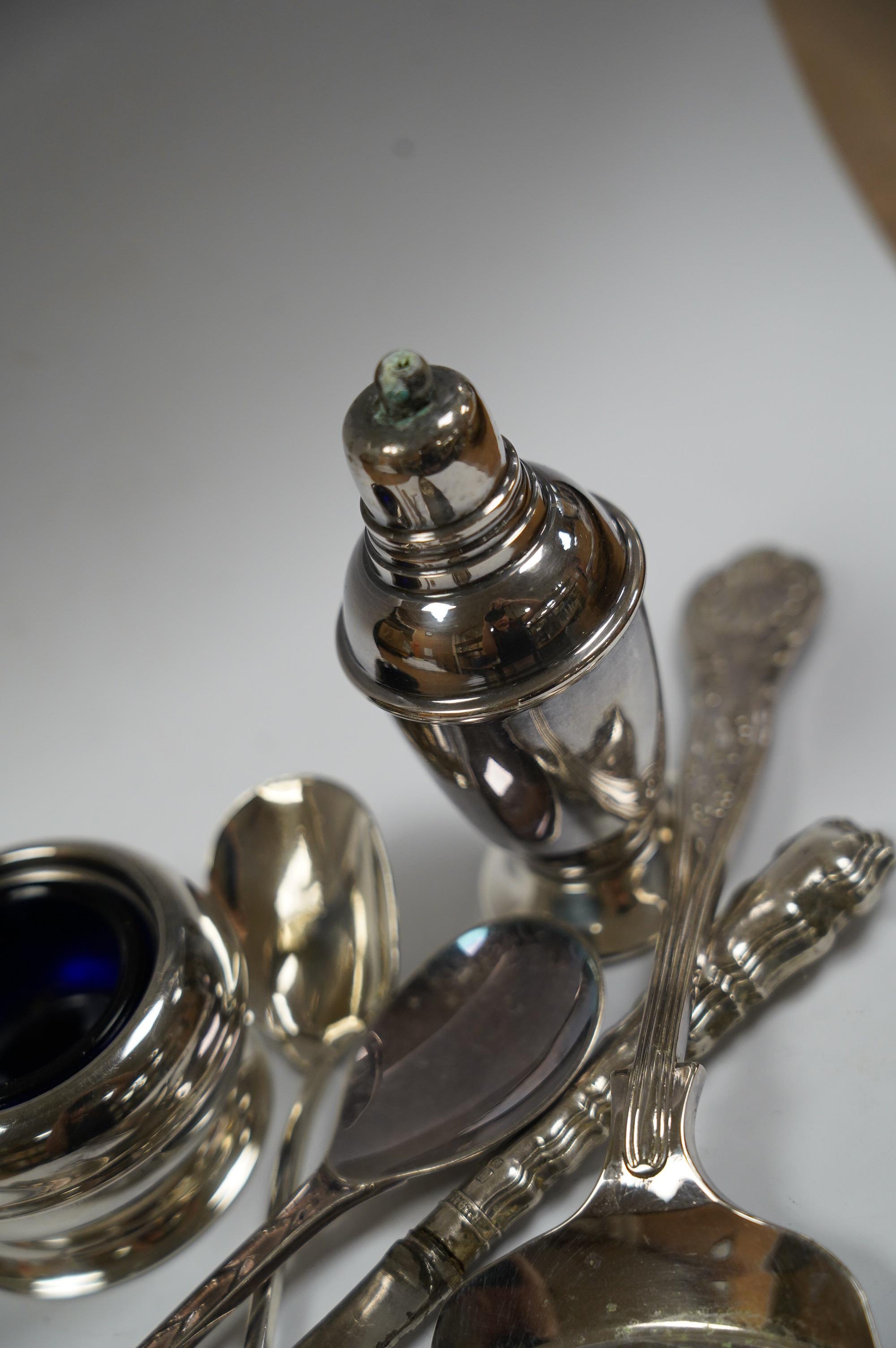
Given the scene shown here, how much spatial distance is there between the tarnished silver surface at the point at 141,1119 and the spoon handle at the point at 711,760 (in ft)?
0.77

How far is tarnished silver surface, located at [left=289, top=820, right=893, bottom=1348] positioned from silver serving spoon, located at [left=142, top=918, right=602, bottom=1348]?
0.02 meters

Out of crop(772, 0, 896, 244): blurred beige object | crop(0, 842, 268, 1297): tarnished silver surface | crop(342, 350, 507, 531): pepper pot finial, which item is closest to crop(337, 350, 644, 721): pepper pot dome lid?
crop(342, 350, 507, 531): pepper pot finial

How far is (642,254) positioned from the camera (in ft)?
3.87

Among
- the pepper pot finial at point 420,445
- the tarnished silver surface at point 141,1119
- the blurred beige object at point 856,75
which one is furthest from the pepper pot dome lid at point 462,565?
the blurred beige object at point 856,75

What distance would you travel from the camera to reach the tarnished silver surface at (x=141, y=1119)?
1.91 feet

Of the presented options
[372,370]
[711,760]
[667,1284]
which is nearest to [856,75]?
[372,370]

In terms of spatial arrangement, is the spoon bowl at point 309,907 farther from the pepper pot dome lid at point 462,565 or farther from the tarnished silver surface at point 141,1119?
the pepper pot dome lid at point 462,565

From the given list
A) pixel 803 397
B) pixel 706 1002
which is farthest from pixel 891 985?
pixel 803 397

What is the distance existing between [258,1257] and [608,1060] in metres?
0.21

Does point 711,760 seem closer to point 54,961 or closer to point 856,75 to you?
point 54,961

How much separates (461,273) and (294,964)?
30.0 inches

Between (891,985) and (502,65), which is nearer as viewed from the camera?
(891,985)

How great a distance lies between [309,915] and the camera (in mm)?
772

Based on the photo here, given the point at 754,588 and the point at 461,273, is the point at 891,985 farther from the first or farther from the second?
the point at 461,273
